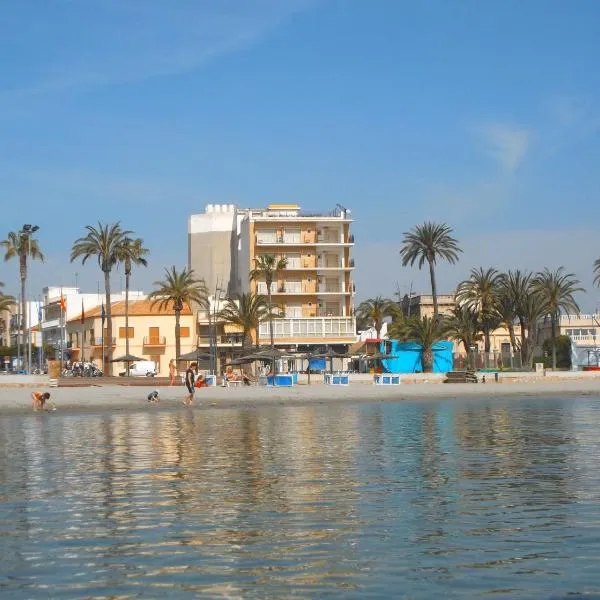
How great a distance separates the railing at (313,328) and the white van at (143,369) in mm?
11951

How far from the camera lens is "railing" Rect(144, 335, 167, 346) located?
327 ft

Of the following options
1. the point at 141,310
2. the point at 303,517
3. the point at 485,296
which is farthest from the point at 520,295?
the point at 303,517

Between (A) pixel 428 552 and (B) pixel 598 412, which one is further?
(B) pixel 598 412

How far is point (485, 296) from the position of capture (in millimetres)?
94500

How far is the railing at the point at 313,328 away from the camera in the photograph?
92688mm

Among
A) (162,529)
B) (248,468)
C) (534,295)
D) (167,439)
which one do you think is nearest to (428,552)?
(162,529)

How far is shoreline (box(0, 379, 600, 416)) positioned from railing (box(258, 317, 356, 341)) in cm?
3076

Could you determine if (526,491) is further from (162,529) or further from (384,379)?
(384,379)

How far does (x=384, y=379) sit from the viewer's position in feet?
208

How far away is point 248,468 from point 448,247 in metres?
73.1

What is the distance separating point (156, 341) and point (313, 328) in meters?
17.3

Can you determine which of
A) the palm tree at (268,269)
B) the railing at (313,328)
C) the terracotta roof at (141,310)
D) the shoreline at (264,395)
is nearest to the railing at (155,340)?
the terracotta roof at (141,310)

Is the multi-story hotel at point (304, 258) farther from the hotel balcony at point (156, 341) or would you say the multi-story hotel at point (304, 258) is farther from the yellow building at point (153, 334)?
the hotel balcony at point (156, 341)

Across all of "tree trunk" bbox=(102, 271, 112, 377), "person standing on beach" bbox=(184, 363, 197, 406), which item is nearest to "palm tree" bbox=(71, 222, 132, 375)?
"tree trunk" bbox=(102, 271, 112, 377)
